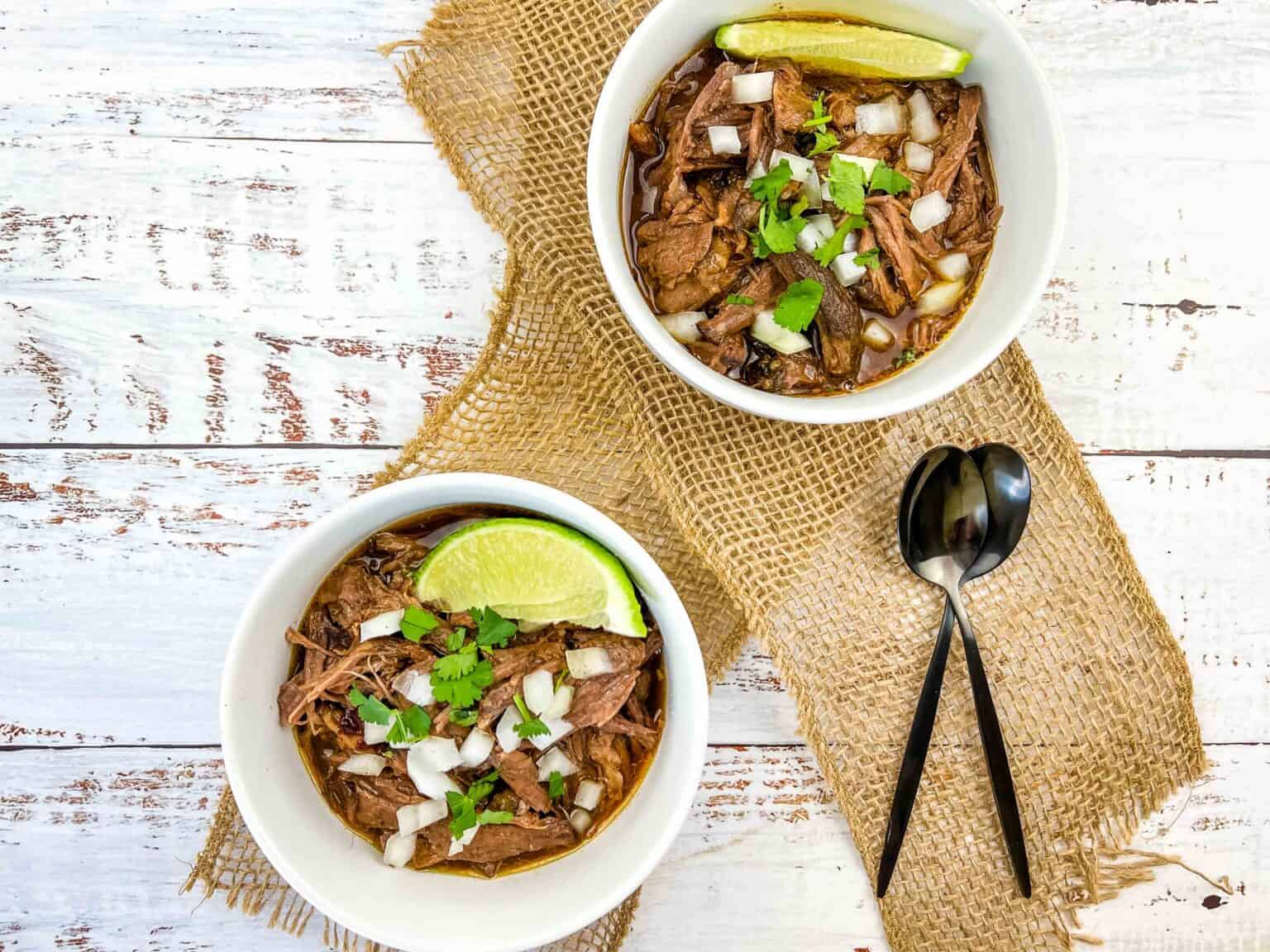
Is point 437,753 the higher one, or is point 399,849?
point 437,753

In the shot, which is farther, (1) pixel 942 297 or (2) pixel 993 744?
(2) pixel 993 744

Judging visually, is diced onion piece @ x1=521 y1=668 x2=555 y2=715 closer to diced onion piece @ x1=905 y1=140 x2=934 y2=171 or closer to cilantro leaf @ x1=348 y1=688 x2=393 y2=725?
cilantro leaf @ x1=348 y1=688 x2=393 y2=725

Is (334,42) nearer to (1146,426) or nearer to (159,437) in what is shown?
(159,437)

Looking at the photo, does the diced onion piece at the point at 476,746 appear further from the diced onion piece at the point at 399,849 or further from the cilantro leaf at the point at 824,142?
the cilantro leaf at the point at 824,142

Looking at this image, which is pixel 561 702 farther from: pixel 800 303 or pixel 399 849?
pixel 800 303

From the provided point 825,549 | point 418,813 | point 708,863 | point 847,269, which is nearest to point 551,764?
point 418,813

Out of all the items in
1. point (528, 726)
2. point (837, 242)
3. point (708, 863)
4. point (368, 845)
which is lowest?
point (708, 863)

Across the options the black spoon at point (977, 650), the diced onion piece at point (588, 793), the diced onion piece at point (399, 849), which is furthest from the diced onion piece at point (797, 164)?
the diced onion piece at point (399, 849)
